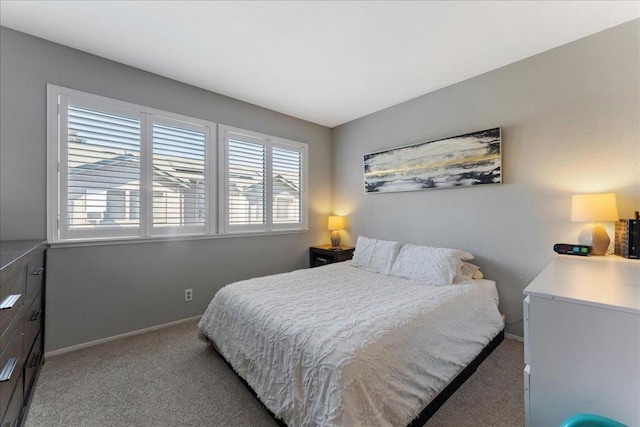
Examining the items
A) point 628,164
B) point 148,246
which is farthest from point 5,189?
point 628,164

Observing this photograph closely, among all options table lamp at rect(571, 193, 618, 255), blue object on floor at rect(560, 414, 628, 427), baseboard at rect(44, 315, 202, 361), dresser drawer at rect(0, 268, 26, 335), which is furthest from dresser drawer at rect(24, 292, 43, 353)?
table lamp at rect(571, 193, 618, 255)

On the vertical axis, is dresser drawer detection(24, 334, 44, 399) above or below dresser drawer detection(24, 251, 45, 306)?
below

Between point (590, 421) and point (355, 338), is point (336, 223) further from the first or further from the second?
point (590, 421)

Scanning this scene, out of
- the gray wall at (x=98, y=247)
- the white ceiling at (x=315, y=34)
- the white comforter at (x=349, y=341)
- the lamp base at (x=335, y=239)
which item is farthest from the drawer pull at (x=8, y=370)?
the lamp base at (x=335, y=239)

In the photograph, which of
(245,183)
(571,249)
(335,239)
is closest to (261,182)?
(245,183)

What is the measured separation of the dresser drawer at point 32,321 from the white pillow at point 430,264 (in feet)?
9.13

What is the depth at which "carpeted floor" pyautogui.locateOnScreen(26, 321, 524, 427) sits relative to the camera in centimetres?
155

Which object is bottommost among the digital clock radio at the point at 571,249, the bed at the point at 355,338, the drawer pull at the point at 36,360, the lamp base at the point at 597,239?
the drawer pull at the point at 36,360

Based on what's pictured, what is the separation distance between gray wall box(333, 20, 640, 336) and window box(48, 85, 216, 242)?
261 centimetres

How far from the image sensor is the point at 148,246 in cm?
270

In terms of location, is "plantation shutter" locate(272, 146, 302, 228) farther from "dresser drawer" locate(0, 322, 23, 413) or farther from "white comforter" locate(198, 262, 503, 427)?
"dresser drawer" locate(0, 322, 23, 413)

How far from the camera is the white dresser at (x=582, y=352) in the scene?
35.7 inches

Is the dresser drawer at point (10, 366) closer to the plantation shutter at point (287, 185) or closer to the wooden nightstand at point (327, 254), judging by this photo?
the plantation shutter at point (287, 185)

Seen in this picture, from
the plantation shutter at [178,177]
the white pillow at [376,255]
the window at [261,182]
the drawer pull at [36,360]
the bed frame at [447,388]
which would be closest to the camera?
the bed frame at [447,388]
